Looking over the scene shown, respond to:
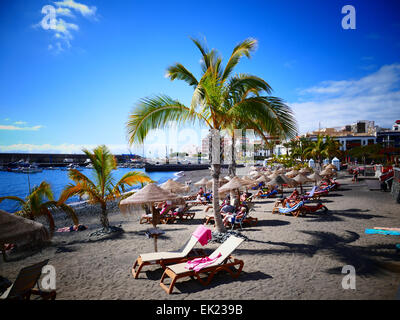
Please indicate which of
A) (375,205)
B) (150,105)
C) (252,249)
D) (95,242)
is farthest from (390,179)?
(95,242)

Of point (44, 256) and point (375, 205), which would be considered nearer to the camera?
point (44, 256)

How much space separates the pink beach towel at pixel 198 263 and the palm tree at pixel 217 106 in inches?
95.7

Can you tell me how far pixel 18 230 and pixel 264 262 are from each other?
5.47 meters

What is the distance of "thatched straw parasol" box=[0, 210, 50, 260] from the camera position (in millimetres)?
4031

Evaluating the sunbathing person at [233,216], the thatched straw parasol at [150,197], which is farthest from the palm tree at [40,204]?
the sunbathing person at [233,216]

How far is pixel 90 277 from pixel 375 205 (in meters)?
13.8

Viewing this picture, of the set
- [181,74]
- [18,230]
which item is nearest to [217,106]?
[181,74]

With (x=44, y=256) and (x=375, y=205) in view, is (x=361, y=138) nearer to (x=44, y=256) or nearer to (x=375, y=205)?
(x=375, y=205)

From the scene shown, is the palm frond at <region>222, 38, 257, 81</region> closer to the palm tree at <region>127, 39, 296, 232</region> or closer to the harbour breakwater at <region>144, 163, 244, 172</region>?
the palm tree at <region>127, 39, 296, 232</region>

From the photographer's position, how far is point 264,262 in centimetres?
608

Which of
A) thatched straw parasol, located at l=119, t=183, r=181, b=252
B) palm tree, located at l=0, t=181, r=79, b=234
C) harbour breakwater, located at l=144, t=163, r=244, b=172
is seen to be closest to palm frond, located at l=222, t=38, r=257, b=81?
thatched straw parasol, located at l=119, t=183, r=181, b=252

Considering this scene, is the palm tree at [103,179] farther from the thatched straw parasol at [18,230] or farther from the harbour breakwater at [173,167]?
the harbour breakwater at [173,167]

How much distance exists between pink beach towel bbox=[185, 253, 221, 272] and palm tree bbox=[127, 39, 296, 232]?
243 cm
